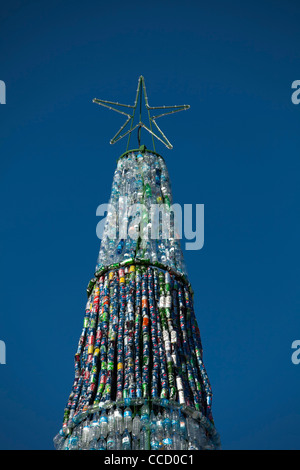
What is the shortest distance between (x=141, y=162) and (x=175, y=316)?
11.6ft

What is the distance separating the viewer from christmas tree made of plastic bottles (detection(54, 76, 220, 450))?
1040cm

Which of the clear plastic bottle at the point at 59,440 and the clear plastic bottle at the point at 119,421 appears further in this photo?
the clear plastic bottle at the point at 59,440

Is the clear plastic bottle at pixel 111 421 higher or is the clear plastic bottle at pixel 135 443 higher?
the clear plastic bottle at pixel 111 421

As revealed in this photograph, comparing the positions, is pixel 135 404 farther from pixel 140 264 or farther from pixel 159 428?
pixel 140 264

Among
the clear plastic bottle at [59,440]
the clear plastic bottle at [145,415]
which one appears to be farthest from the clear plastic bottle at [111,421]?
the clear plastic bottle at [59,440]

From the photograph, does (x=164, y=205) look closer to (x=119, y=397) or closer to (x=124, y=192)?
(x=124, y=192)

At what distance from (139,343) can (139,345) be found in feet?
0.12

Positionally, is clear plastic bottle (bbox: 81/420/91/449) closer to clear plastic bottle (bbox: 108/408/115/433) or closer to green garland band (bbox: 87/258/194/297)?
clear plastic bottle (bbox: 108/408/115/433)

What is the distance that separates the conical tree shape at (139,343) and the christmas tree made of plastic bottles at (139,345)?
17mm

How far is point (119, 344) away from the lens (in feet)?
37.3

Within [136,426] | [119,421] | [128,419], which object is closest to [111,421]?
[119,421]

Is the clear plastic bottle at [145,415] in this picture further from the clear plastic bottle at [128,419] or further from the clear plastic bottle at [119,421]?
the clear plastic bottle at [119,421]

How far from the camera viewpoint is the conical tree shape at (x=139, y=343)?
10406 millimetres

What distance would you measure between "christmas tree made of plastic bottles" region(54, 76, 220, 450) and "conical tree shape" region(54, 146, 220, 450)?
0.05 feet
